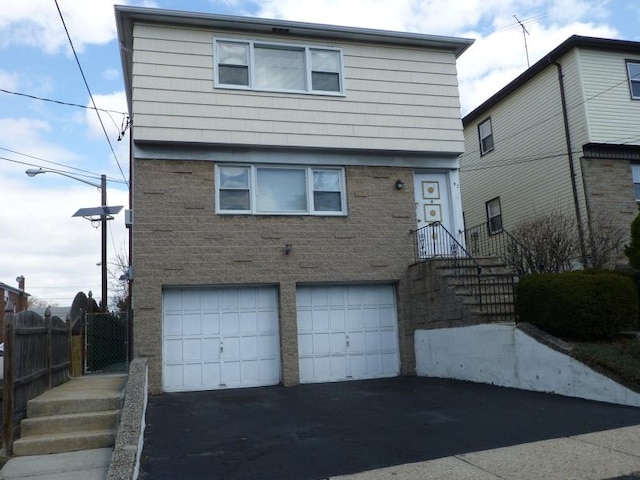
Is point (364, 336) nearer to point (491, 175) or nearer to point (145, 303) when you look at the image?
point (145, 303)

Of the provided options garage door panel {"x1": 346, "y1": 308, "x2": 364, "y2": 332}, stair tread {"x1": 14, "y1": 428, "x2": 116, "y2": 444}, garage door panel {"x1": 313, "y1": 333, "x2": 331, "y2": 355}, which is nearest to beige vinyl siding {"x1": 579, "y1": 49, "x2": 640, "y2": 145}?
garage door panel {"x1": 346, "y1": 308, "x2": 364, "y2": 332}

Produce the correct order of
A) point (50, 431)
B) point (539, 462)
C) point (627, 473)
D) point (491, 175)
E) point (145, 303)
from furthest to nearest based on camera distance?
point (491, 175)
point (145, 303)
point (50, 431)
point (539, 462)
point (627, 473)

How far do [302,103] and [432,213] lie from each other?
388 cm

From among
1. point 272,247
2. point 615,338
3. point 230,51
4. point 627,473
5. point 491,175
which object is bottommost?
point 627,473

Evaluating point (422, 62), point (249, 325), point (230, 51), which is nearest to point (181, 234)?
point (249, 325)

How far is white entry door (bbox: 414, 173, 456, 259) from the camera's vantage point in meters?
13.3

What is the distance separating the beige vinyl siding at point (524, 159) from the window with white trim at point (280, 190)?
25.1 ft

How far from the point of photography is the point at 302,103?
12.7m

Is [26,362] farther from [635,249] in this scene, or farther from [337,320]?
[635,249]

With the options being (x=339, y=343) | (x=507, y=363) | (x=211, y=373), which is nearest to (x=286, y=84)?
(x=339, y=343)

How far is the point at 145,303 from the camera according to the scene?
1125 cm

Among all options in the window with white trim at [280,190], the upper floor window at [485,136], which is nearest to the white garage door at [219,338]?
the window with white trim at [280,190]

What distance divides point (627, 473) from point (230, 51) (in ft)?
35.1

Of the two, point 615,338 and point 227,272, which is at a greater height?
point 227,272
